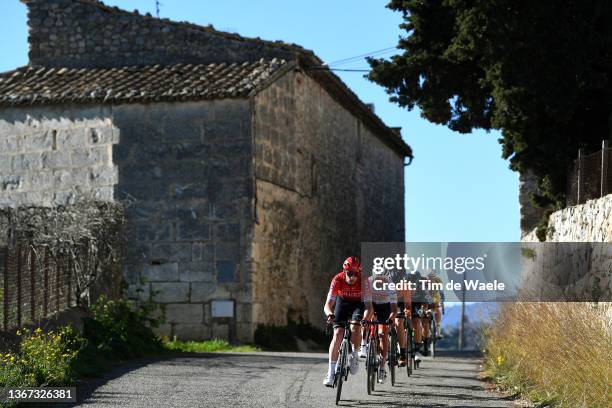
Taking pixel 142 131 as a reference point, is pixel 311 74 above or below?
A: above

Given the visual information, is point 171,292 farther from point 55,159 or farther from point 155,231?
point 55,159

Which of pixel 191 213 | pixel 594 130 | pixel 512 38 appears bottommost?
pixel 191 213

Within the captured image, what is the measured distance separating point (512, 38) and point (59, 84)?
10689 mm

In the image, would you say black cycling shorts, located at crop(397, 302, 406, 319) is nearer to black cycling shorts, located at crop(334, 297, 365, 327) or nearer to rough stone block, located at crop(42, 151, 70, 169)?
black cycling shorts, located at crop(334, 297, 365, 327)

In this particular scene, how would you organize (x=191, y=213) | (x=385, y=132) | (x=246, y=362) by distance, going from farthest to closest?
(x=385, y=132) → (x=191, y=213) → (x=246, y=362)

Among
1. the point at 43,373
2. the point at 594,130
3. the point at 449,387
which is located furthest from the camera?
the point at 594,130

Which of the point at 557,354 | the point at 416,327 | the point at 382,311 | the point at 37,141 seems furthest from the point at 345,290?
the point at 37,141

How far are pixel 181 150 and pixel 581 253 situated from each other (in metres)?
8.83

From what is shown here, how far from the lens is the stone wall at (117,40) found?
79.7 ft

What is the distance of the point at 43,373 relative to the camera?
12.5 metres

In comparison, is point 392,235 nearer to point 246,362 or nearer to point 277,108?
point 277,108

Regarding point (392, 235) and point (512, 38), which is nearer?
point (512, 38)

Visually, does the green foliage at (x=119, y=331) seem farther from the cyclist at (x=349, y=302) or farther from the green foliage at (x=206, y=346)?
the cyclist at (x=349, y=302)

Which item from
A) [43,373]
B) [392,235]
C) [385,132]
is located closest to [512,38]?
[43,373]
